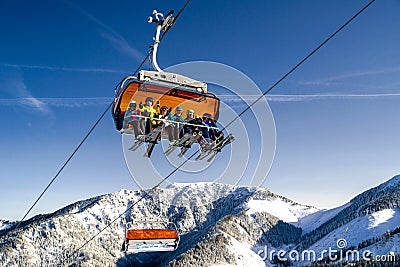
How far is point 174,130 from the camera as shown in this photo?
22.8m

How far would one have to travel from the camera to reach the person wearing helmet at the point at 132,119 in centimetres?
2152

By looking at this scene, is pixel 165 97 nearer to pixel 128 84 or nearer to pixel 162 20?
pixel 128 84

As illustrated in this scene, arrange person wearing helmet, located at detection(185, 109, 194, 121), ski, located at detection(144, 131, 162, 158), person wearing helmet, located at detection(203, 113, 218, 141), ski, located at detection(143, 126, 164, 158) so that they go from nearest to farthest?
ski, located at detection(143, 126, 164, 158)
ski, located at detection(144, 131, 162, 158)
person wearing helmet, located at detection(203, 113, 218, 141)
person wearing helmet, located at detection(185, 109, 194, 121)

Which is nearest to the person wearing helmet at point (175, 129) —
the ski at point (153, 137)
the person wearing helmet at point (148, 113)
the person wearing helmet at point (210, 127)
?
the ski at point (153, 137)

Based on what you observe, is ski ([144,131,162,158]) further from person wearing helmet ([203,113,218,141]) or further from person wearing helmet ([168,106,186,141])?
person wearing helmet ([203,113,218,141])

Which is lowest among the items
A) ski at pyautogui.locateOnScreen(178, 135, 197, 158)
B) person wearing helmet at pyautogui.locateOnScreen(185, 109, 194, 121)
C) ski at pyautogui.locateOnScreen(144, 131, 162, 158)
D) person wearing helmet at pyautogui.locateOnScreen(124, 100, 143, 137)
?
ski at pyautogui.locateOnScreen(144, 131, 162, 158)

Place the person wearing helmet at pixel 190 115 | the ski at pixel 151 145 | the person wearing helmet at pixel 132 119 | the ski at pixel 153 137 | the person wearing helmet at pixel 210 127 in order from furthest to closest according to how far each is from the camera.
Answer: the person wearing helmet at pixel 190 115 → the person wearing helmet at pixel 210 127 → the ski at pixel 151 145 → the ski at pixel 153 137 → the person wearing helmet at pixel 132 119

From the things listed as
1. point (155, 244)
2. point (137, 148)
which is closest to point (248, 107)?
point (137, 148)

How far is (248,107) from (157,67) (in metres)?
6.27

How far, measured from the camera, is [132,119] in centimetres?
2155

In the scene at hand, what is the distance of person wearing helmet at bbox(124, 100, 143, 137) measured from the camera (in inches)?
847

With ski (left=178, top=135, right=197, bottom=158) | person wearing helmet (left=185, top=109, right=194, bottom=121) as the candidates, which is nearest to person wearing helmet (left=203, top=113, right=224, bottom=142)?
person wearing helmet (left=185, top=109, right=194, bottom=121)

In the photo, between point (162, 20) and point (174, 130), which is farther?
point (174, 130)

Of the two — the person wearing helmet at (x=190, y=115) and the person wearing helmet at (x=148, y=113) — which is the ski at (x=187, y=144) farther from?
the person wearing helmet at (x=148, y=113)
